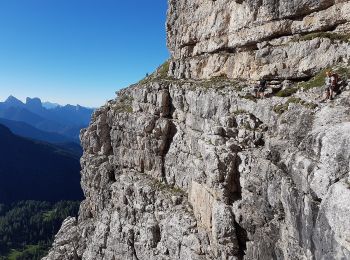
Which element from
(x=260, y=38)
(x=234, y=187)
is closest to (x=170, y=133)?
(x=260, y=38)

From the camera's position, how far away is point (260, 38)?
4859cm

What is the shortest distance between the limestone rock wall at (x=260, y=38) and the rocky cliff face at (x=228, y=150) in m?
0.16

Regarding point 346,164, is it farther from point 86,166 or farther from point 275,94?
point 86,166

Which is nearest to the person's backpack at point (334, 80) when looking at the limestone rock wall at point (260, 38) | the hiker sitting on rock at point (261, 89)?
the limestone rock wall at point (260, 38)

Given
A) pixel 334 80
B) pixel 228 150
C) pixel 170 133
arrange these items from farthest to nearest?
pixel 170 133 < pixel 228 150 < pixel 334 80

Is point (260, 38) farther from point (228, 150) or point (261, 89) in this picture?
point (228, 150)

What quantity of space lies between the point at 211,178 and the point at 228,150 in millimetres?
3925

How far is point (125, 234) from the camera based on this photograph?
2446 inches

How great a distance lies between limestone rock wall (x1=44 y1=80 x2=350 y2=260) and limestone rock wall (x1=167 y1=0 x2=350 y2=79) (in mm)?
4435

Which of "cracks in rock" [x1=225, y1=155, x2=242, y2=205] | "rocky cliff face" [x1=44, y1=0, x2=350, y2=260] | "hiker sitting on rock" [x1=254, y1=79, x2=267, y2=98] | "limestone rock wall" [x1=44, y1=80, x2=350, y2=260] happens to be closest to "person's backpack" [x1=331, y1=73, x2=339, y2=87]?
"rocky cliff face" [x1=44, y1=0, x2=350, y2=260]

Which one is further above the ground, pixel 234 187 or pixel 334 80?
pixel 334 80

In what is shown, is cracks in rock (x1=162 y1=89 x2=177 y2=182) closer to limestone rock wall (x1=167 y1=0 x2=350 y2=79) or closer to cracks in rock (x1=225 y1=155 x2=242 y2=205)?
limestone rock wall (x1=167 y1=0 x2=350 y2=79)

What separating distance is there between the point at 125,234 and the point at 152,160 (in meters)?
13.1

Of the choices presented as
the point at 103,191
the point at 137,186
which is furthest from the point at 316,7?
the point at 103,191
